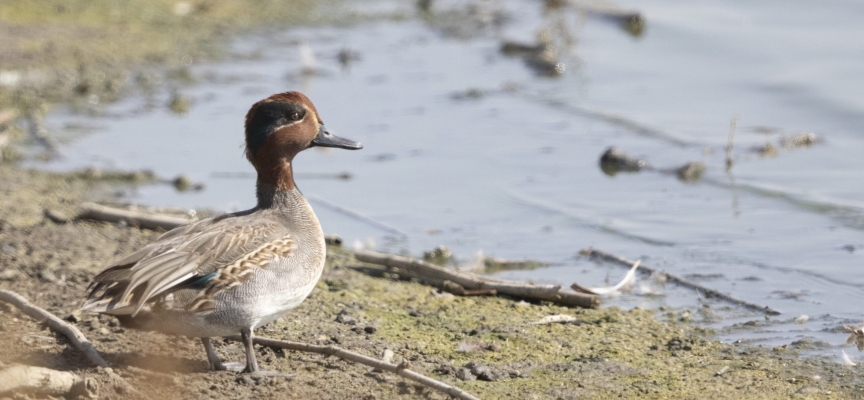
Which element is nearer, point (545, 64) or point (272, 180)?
point (272, 180)

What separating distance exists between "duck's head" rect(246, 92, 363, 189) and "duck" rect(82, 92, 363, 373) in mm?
246

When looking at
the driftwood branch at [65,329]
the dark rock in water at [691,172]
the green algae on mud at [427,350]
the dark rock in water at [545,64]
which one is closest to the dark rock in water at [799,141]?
the dark rock in water at [691,172]

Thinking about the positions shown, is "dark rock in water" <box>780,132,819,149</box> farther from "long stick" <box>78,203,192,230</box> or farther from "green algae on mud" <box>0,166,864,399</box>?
"long stick" <box>78,203,192,230</box>

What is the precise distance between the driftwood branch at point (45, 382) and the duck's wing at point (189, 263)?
0.36 m

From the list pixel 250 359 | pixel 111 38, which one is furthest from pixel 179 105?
pixel 250 359

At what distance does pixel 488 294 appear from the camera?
6770 millimetres

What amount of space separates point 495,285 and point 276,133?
1735 mm

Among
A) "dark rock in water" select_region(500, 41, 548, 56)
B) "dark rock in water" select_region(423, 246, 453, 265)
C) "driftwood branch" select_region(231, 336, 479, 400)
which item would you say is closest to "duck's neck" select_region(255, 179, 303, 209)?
"driftwood branch" select_region(231, 336, 479, 400)

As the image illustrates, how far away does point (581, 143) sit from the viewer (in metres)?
11.0

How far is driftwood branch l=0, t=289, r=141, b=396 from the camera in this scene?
16.2 ft

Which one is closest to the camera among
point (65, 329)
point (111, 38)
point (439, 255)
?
point (65, 329)

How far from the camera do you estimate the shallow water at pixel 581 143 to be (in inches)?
312

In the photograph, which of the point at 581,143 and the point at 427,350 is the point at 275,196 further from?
the point at 581,143

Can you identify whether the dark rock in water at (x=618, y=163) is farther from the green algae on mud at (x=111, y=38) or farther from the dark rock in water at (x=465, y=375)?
the green algae on mud at (x=111, y=38)
